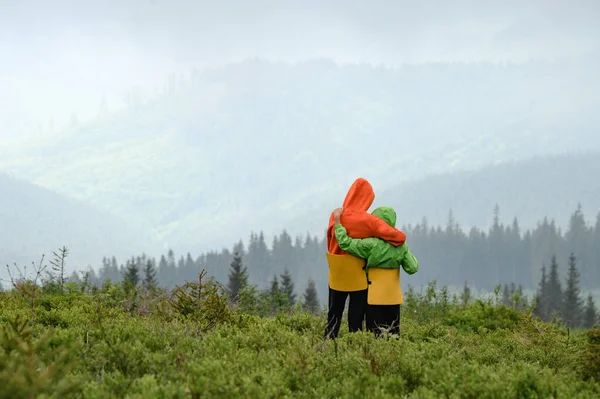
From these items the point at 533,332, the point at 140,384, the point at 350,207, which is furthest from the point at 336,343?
the point at 533,332

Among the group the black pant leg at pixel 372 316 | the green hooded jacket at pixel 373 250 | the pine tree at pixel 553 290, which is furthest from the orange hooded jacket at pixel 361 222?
the pine tree at pixel 553 290

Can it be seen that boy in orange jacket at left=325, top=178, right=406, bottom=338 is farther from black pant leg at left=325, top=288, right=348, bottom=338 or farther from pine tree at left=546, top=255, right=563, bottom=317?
pine tree at left=546, top=255, right=563, bottom=317

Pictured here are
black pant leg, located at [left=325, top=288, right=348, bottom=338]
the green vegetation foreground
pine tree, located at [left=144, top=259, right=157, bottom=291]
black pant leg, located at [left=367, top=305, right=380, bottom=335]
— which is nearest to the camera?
the green vegetation foreground

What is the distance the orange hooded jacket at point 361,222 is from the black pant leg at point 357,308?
74 centimetres

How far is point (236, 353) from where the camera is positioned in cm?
550

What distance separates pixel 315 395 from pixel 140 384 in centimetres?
149

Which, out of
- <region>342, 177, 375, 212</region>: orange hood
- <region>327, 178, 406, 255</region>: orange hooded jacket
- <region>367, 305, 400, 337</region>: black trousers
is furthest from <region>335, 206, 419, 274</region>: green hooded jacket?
<region>367, 305, 400, 337</region>: black trousers

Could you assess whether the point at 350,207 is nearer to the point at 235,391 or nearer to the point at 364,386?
the point at 364,386

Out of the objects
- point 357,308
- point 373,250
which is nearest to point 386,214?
point 373,250

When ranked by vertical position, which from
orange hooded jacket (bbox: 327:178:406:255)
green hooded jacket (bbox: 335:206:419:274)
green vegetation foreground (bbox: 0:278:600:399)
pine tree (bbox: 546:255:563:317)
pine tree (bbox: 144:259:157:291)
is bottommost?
pine tree (bbox: 546:255:563:317)

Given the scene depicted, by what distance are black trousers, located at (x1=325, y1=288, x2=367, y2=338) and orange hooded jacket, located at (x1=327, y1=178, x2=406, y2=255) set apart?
2.35 ft

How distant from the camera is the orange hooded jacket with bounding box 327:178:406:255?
842 cm

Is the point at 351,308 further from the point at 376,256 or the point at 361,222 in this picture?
the point at 361,222

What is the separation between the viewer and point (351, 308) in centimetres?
868
